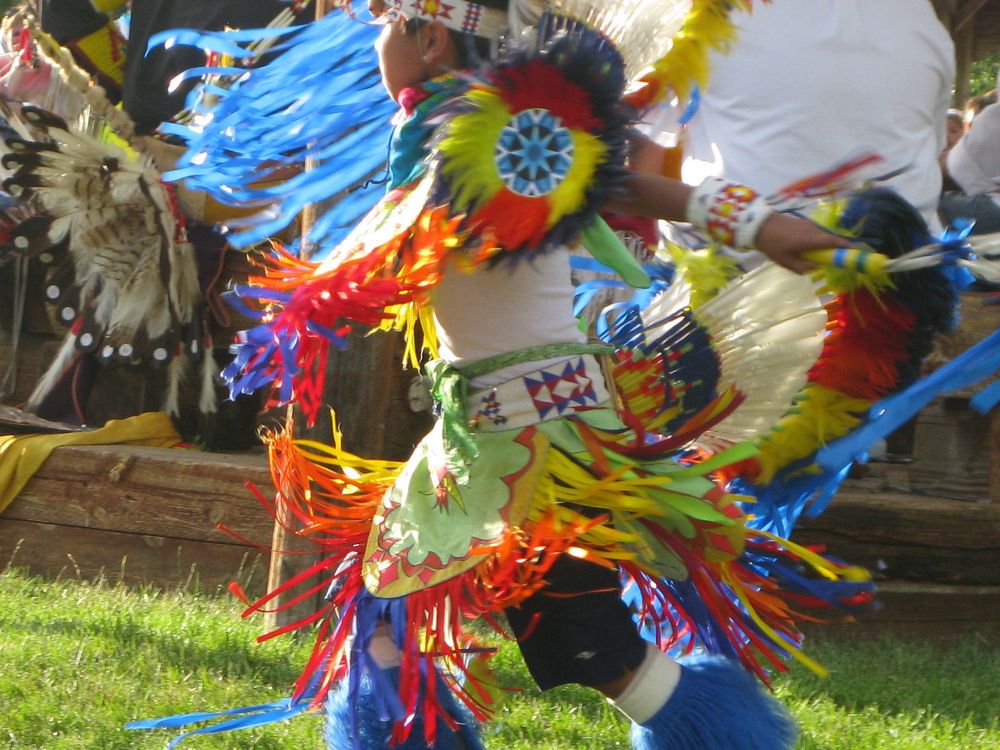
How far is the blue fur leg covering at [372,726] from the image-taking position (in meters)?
2.49

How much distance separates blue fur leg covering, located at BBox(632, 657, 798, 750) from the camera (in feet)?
8.03

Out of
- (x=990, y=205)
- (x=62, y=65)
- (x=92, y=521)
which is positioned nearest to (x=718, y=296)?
(x=990, y=205)

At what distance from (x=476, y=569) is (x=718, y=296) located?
87cm

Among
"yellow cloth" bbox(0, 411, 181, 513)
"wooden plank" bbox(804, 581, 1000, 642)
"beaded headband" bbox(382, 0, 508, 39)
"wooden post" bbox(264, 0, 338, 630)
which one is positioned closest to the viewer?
"beaded headband" bbox(382, 0, 508, 39)

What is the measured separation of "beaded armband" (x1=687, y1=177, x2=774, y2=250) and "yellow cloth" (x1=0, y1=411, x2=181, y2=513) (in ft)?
10.7

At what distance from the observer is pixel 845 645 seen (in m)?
4.14

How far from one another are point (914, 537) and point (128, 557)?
8.25 ft

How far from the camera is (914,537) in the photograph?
171 inches

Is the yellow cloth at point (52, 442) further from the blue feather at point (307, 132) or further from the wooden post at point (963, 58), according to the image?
the wooden post at point (963, 58)

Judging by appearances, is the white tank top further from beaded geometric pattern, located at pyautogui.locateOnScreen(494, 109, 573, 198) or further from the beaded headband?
the beaded headband

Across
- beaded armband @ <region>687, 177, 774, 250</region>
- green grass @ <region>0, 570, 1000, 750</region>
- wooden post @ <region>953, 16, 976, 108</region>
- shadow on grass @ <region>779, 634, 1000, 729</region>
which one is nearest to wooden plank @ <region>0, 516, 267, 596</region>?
green grass @ <region>0, 570, 1000, 750</region>

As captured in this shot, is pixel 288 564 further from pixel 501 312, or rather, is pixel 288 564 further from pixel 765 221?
pixel 765 221

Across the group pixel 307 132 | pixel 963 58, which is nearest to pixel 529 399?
pixel 307 132

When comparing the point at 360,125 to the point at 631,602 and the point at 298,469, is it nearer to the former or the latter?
the point at 298,469
